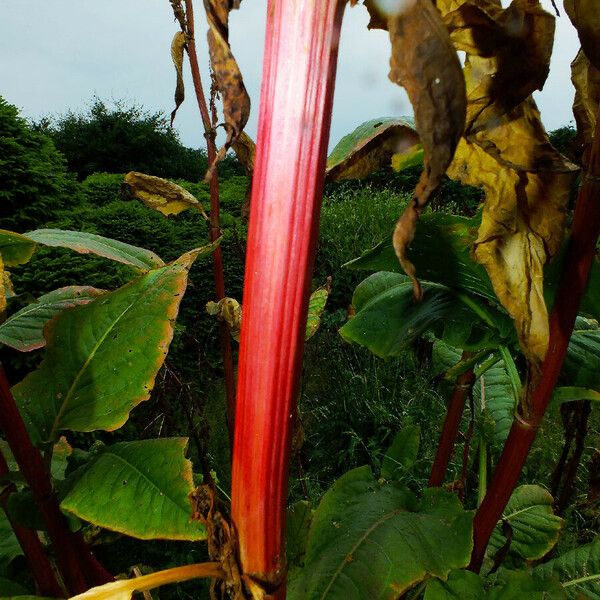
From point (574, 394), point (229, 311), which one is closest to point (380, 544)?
point (574, 394)

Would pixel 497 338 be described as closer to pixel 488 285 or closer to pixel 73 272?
pixel 488 285

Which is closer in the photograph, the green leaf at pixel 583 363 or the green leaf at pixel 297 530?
the green leaf at pixel 583 363

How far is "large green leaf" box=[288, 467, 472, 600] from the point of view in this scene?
0.47 m

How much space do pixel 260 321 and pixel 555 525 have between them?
0.82 meters

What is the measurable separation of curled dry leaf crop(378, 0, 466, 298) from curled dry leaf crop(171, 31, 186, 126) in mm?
862

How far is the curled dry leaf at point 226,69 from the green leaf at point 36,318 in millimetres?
410

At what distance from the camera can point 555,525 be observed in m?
0.89

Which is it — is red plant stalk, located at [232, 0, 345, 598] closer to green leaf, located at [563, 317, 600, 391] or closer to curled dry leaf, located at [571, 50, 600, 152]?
curled dry leaf, located at [571, 50, 600, 152]

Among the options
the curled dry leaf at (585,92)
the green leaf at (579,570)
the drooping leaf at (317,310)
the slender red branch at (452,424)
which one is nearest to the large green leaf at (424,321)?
the slender red branch at (452,424)

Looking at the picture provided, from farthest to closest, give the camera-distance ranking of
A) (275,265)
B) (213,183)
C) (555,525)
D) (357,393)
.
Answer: (357,393)
(213,183)
(555,525)
(275,265)

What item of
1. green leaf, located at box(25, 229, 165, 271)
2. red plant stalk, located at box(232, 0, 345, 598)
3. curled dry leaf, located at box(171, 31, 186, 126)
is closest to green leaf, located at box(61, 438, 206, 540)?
red plant stalk, located at box(232, 0, 345, 598)

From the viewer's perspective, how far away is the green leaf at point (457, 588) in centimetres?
50

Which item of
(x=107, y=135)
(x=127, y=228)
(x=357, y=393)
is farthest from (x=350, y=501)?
(x=107, y=135)

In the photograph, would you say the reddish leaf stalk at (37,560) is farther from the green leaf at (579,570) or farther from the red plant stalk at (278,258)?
the green leaf at (579,570)
